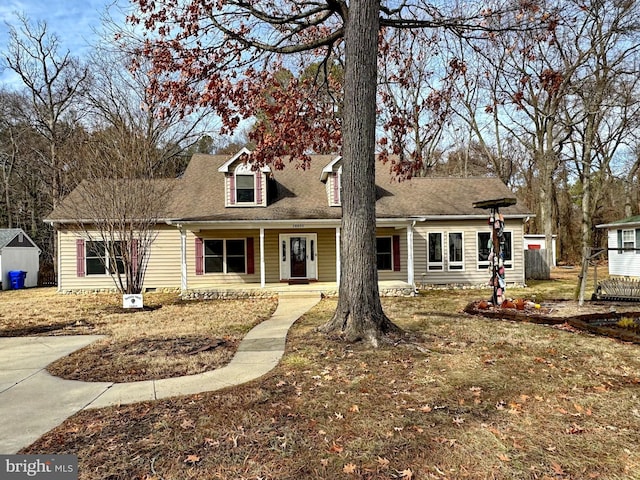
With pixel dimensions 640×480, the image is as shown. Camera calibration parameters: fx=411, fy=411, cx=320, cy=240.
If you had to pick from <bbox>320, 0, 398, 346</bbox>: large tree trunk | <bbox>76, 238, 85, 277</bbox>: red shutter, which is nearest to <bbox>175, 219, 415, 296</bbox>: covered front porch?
<bbox>76, 238, 85, 277</bbox>: red shutter

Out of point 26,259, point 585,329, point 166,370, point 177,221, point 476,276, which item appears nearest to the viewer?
point 166,370

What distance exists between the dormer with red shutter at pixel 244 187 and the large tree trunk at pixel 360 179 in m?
9.02

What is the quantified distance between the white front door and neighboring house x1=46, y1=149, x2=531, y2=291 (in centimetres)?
4

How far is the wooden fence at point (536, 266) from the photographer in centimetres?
1919

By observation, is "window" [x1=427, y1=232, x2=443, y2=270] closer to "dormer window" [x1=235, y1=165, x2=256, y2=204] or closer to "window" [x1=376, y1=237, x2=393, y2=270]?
"window" [x1=376, y1=237, x2=393, y2=270]

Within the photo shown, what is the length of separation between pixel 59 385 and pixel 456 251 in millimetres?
14490

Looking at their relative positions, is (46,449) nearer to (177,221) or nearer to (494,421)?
(494,421)

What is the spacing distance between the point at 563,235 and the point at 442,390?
32.6 m

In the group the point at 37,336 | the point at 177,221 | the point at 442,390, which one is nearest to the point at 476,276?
the point at 177,221

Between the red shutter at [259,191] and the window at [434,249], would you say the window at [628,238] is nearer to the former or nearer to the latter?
the window at [434,249]

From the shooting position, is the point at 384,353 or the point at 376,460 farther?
the point at 384,353

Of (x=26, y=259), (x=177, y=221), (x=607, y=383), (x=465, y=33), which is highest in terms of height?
(x=465, y=33)

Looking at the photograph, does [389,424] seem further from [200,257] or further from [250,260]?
[200,257]

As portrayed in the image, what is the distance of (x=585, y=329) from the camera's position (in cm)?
770
